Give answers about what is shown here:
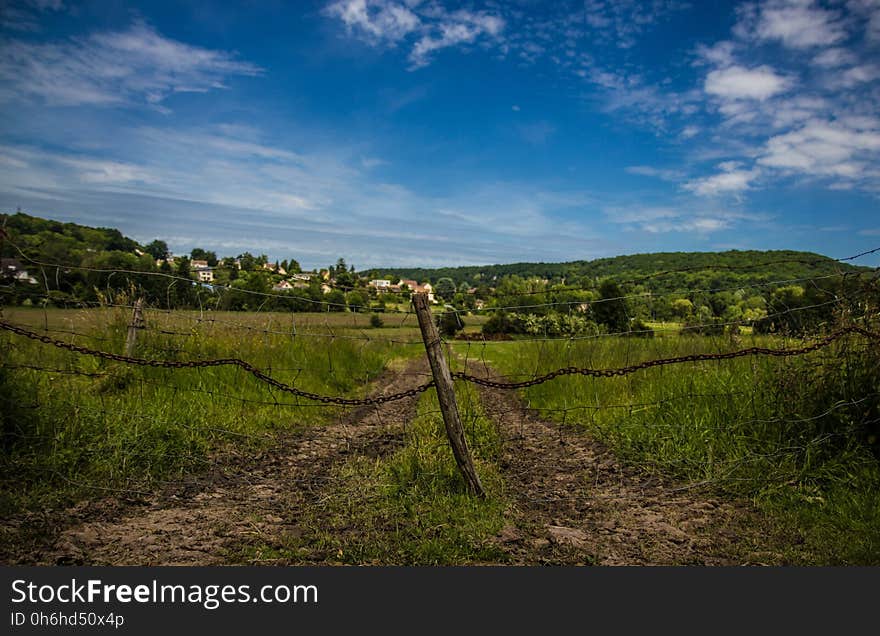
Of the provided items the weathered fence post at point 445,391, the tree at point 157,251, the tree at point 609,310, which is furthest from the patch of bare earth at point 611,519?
the tree at point 157,251

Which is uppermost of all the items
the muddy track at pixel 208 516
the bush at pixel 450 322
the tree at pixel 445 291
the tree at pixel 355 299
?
→ the tree at pixel 445 291

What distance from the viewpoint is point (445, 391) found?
455cm

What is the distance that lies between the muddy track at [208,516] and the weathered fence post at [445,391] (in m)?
1.35

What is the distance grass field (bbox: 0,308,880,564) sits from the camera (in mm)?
4188

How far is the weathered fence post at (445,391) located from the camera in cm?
456

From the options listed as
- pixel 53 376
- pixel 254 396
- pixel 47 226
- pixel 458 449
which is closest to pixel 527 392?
pixel 254 396

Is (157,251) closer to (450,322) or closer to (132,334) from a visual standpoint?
(132,334)

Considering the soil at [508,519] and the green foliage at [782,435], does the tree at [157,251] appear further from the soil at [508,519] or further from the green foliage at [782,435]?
the green foliage at [782,435]

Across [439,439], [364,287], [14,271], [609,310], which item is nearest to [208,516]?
[439,439]

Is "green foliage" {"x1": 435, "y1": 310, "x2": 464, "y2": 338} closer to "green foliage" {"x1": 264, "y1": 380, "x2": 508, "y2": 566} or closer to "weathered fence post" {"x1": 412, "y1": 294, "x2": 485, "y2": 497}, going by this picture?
"weathered fence post" {"x1": 412, "y1": 294, "x2": 485, "y2": 497}

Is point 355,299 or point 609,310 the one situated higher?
point 609,310

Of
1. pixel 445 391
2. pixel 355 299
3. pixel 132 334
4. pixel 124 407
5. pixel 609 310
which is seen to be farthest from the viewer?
pixel 609 310

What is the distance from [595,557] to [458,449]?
1.34 meters

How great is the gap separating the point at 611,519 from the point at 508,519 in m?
0.89
